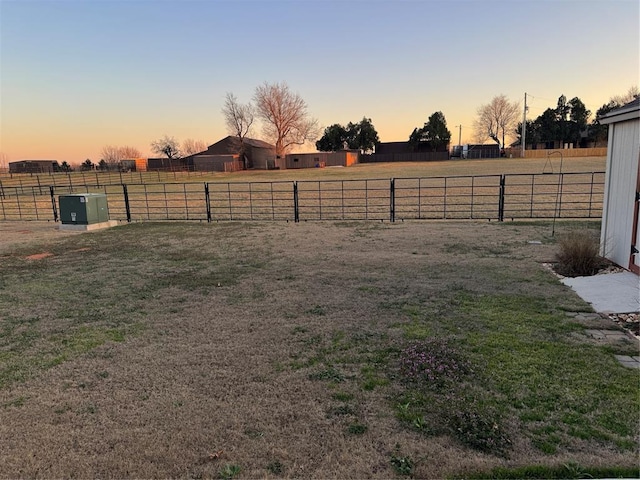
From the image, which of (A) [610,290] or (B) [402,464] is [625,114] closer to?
(A) [610,290]

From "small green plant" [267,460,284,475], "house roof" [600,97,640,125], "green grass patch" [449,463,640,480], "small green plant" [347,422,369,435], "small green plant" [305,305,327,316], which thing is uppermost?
"house roof" [600,97,640,125]

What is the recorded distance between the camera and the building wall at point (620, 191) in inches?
242

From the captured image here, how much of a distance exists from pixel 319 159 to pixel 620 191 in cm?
6455

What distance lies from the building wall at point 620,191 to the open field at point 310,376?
4.01 feet

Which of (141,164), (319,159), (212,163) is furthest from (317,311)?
(319,159)

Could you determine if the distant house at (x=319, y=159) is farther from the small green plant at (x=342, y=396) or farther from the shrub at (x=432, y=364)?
the small green plant at (x=342, y=396)

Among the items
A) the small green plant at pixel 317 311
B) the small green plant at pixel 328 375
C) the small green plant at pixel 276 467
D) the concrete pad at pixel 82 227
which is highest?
the concrete pad at pixel 82 227

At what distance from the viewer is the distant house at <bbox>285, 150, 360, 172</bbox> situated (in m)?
69.4

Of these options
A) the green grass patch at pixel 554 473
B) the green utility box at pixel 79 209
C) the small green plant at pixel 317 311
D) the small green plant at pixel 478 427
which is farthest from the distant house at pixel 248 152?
the green grass patch at pixel 554 473

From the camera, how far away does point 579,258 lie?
6320 millimetres

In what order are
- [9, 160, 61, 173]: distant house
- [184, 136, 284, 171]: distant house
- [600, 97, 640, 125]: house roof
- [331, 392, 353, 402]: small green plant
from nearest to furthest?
[331, 392, 353, 402]: small green plant → [600, 97, 640, 125]: house roof → [9, 160, 61, 173]: distant house → [184, 136, 284, 171]: distant house

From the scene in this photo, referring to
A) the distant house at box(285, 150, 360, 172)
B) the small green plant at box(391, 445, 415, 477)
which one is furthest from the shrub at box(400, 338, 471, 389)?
the distant house at box(285, 150, 360, 172)

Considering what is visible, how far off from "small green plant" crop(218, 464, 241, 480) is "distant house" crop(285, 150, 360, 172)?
67.6 m

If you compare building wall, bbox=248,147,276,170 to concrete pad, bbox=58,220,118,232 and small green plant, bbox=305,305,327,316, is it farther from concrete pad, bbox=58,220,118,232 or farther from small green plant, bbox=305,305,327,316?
small green plant, bbox=305,305,327,316
